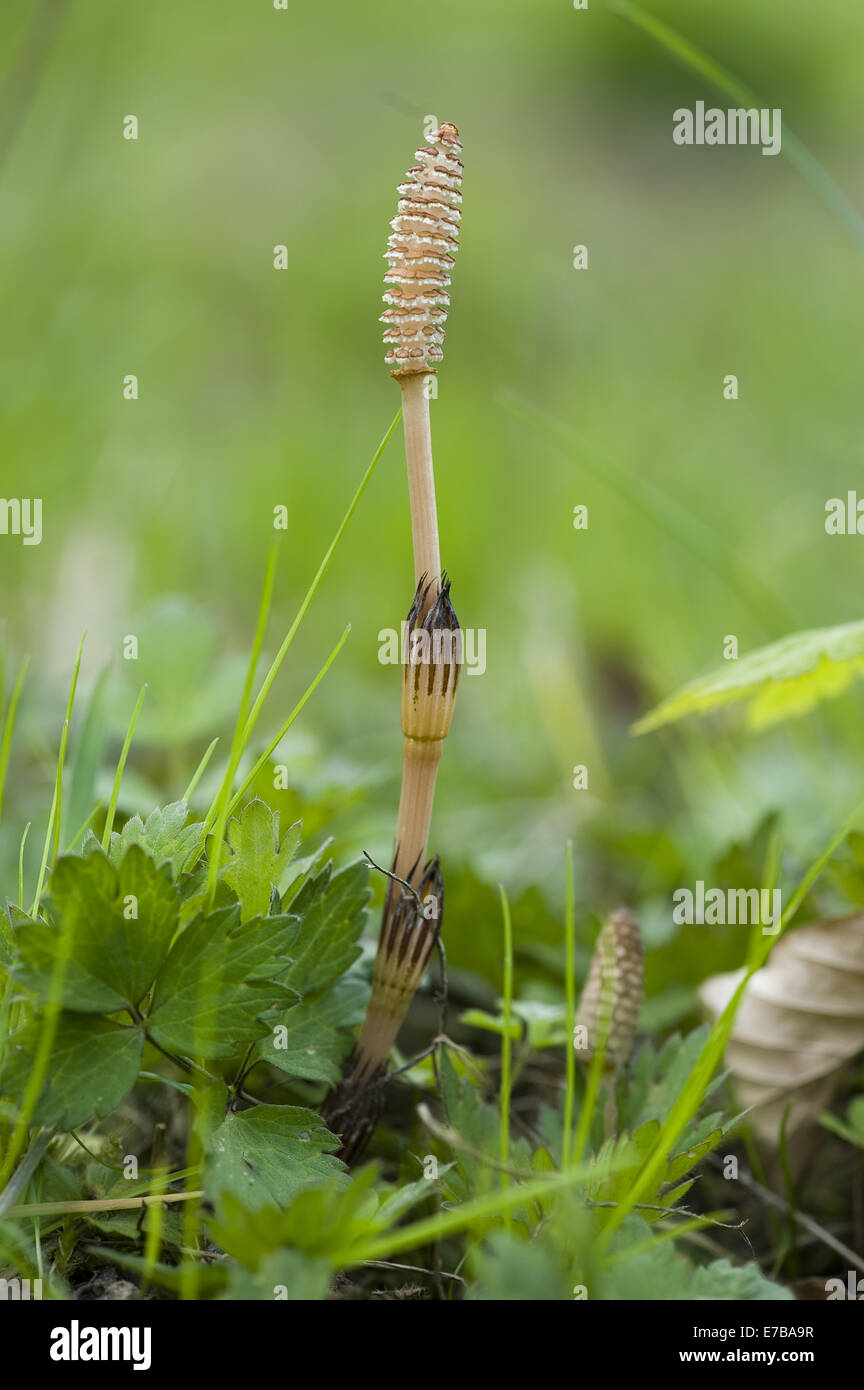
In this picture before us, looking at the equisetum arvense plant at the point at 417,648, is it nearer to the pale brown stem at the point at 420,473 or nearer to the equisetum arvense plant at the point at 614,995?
the pale brown stem at the point at 420,473

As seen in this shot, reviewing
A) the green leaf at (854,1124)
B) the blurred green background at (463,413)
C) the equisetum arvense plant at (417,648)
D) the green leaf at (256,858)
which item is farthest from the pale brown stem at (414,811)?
the green leaf at (854,1124)

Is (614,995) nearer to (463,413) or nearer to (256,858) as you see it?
(256,858)

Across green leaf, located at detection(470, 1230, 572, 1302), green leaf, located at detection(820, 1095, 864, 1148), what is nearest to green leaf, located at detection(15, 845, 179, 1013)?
green leaf, located at detection(470, 1230, 572, 1302)

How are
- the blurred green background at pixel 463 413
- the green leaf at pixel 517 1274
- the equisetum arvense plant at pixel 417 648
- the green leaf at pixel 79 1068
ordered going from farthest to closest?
the blurred green background at pixel 463 413 → the equisetum arvense plant at pixel 417 648 → the green leaf at pixel 79 1068 → the green leaf at pixel 517 1274

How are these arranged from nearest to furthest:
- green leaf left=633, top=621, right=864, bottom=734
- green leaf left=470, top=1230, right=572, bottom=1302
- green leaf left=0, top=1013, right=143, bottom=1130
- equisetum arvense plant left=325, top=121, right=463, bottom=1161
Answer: green leaf left=470, top=1230, right=572, bottom=1302 < green leaf left=0, top=1013, right=143, bottom=1130 < equisetum arvense plant left=325, top=121, right=463, bottom=1161 < green leaf left=633, top=621, right=864, bottom=734

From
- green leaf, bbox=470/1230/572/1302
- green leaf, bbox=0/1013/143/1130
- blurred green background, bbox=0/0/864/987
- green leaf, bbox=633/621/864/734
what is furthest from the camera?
blurred green background, bbox=0/0/864/987

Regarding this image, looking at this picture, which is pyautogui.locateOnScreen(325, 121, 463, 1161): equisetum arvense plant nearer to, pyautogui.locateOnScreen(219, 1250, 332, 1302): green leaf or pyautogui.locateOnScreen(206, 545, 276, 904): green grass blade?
pyautogui.locateOnScreen(206, 545, 276, 904): green grass blade

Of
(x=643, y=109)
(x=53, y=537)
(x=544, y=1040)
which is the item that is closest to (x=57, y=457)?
(x=53, y=537)
